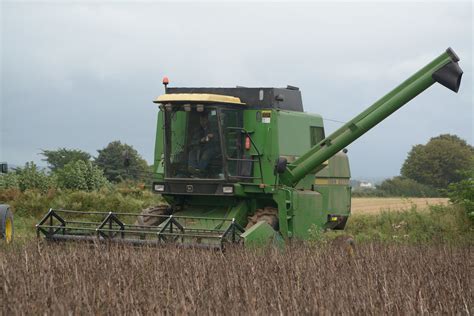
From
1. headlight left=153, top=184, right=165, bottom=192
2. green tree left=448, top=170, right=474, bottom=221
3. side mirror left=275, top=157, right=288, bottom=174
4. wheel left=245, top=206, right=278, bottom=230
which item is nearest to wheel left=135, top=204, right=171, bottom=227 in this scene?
headlight left=153, top=184, right=165, bottom=192

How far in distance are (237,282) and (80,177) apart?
19.7 meters

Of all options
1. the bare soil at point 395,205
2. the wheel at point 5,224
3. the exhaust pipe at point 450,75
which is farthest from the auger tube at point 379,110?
the bare soil at point 395,205

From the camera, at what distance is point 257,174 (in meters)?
13.9

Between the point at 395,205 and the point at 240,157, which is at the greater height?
the point at 240,157

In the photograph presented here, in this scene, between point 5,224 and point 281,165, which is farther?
point 5,224

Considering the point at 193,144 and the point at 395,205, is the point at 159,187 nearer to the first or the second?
the point at 193,144

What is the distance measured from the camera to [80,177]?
27141mm

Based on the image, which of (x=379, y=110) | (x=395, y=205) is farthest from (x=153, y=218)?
(x=395, y=205)

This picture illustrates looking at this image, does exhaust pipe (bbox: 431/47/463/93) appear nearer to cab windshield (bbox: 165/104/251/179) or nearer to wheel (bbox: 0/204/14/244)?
cab windshield (bbox: 165/104/251/179)


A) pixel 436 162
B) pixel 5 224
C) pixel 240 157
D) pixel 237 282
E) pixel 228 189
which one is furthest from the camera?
pixel 436 162

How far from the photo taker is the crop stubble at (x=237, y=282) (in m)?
6.84

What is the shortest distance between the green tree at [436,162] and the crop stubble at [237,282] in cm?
5403

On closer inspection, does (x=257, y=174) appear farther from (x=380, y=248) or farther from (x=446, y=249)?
(x=446, y=249)

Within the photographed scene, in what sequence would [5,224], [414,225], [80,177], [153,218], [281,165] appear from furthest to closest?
[80,177] < [414,225] < [5,224] < [153,218] < [281,165]
